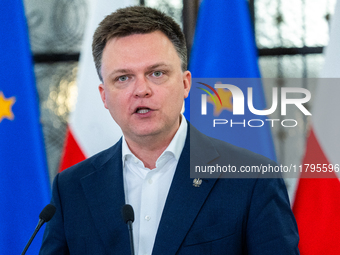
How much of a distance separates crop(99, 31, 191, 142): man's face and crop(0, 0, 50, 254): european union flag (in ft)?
3.28

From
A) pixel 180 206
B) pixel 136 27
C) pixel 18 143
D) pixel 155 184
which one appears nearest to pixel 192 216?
pixel 180 206

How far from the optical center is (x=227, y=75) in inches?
91.9

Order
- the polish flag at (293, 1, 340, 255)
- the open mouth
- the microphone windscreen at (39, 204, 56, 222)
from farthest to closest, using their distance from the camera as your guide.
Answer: the polish flag at (293, 1, 340, 255), the open mouth, the microphone windscreen at (39, 204, 56, 222)

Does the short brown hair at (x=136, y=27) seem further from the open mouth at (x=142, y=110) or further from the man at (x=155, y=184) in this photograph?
the open mouth at (x=142, y=110)

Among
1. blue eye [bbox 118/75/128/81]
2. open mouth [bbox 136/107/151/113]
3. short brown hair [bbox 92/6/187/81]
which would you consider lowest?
open mouth [bbox 136/107/151/113]

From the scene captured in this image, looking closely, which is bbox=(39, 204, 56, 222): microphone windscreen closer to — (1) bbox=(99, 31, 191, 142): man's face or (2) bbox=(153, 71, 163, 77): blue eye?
(1) bbox=(99, 31, 191, 142): man's face

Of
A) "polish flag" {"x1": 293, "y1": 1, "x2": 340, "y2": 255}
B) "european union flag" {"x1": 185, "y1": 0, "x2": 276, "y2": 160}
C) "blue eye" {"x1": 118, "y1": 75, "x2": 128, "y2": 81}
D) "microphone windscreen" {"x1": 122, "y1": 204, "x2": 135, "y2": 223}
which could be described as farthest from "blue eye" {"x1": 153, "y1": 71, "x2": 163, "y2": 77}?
"polish flag" {"x1": 293, "y1": 1, "x2": 340, "y2": 255}

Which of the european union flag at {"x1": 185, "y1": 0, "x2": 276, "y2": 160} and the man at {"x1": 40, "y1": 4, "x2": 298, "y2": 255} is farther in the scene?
the european union flag at {"x1": 185, "y1": 0, "x2": 276, "y2": 160}

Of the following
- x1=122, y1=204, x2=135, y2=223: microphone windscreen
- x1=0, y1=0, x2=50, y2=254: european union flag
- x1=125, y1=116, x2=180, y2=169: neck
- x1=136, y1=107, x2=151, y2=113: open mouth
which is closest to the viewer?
x1=122, y1=204, x2=135, y2=223: microphone windscreen

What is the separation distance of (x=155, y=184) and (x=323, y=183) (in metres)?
1.14

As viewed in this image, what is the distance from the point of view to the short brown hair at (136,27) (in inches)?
61.1

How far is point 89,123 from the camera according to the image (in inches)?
92.9

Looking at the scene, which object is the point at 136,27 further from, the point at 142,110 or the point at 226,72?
the point at 226,72

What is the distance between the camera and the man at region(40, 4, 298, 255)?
138 cm
